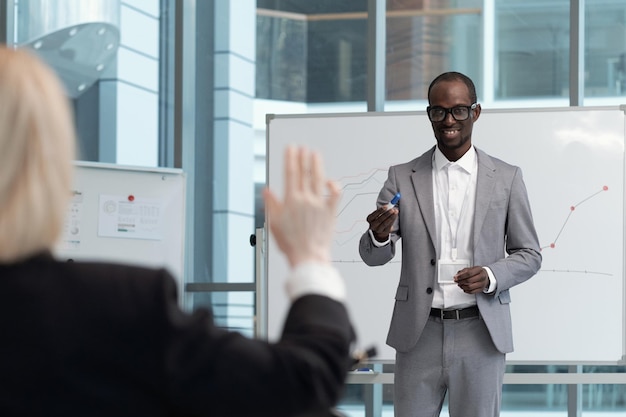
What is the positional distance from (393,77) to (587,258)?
163 cm

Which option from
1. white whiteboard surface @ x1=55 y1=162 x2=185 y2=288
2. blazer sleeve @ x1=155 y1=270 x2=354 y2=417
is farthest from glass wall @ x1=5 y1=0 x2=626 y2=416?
blazer sleeve @ x1=155 y1=270 x2=354 y2=417

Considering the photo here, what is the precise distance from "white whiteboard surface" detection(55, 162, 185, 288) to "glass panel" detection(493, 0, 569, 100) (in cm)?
192

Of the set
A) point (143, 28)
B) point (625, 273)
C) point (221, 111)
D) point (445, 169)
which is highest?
point (143, 28)

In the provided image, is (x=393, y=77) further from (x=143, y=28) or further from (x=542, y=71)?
(x=143, y=28)

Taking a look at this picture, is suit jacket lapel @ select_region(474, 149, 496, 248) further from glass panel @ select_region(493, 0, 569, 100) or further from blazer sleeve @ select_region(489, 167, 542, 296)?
glass panel @ select_region(493, 0, 569, 100)

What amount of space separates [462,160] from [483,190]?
137 mm

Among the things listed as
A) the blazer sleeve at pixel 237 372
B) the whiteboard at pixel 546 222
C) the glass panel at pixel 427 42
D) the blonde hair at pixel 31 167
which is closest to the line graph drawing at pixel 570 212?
the whiteboard at pixel 546 222

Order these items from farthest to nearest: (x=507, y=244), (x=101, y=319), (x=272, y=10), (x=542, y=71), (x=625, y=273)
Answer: (x=272, y=10) → (x=542, y=71) → (x=625, y=273) → (x=507, y=244) → (x=101, y=319)

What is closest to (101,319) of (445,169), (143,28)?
(445,169)

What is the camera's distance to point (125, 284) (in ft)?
2.99

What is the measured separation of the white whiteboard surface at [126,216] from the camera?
5.14 metres

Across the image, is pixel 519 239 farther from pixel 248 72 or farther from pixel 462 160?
pixel 248 72

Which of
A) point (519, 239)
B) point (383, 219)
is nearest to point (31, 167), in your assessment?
point (383, 219)

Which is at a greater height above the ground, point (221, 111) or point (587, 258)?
point (221, 111)
